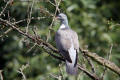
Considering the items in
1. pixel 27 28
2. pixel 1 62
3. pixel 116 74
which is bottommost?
pixel 1 62

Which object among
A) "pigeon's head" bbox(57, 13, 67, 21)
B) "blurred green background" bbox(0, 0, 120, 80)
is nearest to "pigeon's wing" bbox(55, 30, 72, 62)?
"pigeon's head" bbox(57, 13, 67, 21)

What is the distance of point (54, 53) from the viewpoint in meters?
4.91

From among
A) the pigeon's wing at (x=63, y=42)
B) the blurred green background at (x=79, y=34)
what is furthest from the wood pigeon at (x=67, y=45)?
the blurred green background at (x=79, y=34)

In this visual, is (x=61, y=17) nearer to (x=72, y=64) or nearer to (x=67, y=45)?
(x=67, y=45)

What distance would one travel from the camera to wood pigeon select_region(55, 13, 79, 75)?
5062 millimetres

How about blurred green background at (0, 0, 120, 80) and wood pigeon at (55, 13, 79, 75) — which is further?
blurred green background at (0, 0, 120, 80)

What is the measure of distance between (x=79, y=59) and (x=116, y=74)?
16.2 inches

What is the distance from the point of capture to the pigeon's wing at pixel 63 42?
16.8 feet

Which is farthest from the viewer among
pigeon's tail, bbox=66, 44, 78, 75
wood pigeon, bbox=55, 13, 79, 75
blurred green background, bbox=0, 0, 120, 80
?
blurred green background, bbox=0, 0, 120, 80

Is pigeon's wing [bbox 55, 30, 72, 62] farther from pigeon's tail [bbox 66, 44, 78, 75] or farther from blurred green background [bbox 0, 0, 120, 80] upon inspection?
blurred green background [bbox 0, 0, 120, 80]

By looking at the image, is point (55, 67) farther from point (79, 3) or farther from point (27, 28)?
point (27, 28)

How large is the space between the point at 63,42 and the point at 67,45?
0.17 ft

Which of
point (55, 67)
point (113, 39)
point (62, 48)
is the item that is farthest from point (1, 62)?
point (62, 48)

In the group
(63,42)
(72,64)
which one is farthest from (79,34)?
(72,64)
